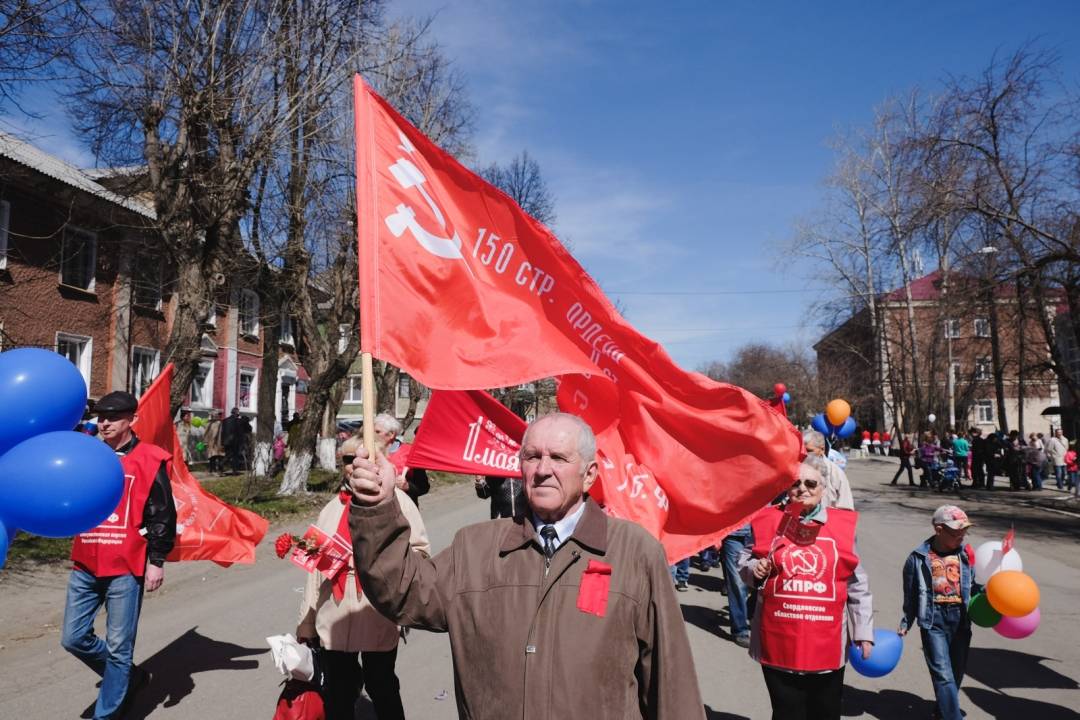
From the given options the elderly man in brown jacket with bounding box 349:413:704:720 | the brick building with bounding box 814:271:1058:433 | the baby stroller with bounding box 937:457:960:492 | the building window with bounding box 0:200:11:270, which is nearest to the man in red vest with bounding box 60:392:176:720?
the elderly man in brown jacket with bounding box 349:413:704:720

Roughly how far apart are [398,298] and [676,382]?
167 cm

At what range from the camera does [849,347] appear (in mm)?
43531

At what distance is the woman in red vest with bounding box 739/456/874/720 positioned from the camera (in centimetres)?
393

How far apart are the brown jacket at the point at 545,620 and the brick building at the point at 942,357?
57.7 feet

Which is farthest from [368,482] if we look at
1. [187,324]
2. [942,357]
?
[942,357]

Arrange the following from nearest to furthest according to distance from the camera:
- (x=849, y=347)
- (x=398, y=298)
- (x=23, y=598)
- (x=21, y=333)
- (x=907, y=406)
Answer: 1. (x=398, y=298)
2. (x=23, y=598)
3. (x=21, y=333)
4. (x=907, y=406)
5. (x=849, y=347)

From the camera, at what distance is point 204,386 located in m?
30.3

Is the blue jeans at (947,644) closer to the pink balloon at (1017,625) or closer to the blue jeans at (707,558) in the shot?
the pink balloon at (1017,625)

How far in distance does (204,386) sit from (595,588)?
3089 cm

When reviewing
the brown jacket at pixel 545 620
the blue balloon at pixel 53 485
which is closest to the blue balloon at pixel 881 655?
the brown jacket at pixel 545 620

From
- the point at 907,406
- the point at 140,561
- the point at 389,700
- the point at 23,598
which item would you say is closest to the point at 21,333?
the point at 23,598

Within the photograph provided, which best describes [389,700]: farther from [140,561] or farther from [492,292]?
[492,292]

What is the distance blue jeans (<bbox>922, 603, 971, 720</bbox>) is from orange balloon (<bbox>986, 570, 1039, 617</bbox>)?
0.80ft

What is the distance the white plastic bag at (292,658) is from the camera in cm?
371
